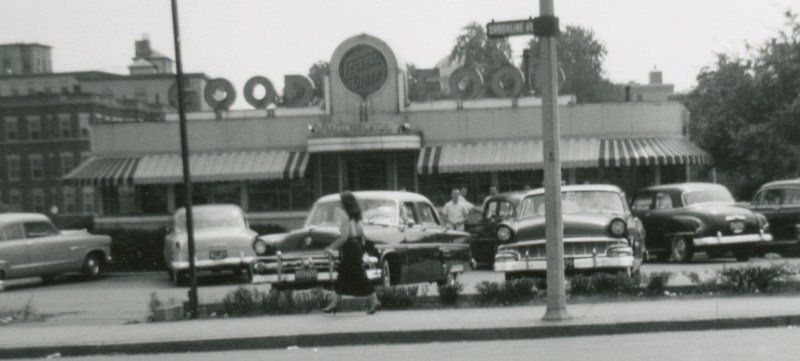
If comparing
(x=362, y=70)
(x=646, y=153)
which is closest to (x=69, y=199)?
(x=362, y=70)

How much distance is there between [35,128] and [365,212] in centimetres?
7643

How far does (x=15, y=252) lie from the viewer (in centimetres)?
2630

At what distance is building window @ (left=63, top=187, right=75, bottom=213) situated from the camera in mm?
91375

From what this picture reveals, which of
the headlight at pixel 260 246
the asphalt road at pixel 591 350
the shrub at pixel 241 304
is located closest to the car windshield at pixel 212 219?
the headlight at pixel 260 246

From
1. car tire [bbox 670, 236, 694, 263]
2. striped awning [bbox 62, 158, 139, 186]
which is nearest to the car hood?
car tire [bbox 670, 236, 694, 263]

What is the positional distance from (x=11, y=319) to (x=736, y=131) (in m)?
27.4

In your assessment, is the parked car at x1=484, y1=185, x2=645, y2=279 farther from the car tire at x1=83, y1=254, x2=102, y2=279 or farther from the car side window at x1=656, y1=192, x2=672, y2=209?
the car tire at x1=83, y1=254, x2=102, y2=279

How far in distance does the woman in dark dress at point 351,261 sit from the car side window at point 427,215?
420 centimetres

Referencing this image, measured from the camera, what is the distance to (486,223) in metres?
26.1

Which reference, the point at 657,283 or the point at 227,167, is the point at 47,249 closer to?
the point at 227,167

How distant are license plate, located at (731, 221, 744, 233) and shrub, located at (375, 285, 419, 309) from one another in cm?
1042

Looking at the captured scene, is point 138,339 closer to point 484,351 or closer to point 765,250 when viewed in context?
point 484,351

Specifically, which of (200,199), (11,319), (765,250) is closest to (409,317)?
(11,319)

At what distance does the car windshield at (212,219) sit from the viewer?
26531mm
